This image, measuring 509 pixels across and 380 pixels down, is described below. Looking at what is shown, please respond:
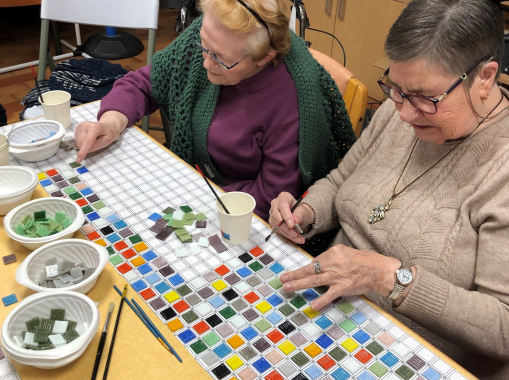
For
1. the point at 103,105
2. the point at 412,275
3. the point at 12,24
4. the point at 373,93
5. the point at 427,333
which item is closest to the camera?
the point at 412,275

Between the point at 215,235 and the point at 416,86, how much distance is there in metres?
0.59

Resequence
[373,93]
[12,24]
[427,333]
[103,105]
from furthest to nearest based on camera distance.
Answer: [12,24]
[373,93]
[103,105]
[427,333]

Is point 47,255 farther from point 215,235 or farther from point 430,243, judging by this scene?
point 430,243

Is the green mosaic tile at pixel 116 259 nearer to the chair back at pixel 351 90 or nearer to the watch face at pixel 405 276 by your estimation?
the watch face at pixel 405 276

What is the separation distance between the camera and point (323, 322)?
933mm

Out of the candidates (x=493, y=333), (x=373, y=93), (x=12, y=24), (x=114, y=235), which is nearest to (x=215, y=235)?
(x=114, y=235)

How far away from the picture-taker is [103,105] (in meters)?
1.59

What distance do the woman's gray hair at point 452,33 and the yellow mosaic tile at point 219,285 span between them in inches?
25.0

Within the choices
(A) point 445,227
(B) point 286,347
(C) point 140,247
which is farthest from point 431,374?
(C) point 140,247

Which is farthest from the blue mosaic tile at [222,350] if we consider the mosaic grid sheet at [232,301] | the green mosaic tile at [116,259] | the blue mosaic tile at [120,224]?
the blue mosaic tile at [120,224]

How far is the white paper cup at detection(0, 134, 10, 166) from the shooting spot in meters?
1.28

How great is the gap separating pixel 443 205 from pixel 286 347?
20.8 inches

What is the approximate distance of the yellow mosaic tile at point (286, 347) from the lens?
87 cm

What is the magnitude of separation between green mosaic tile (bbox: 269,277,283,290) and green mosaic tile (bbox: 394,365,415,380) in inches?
11.7
